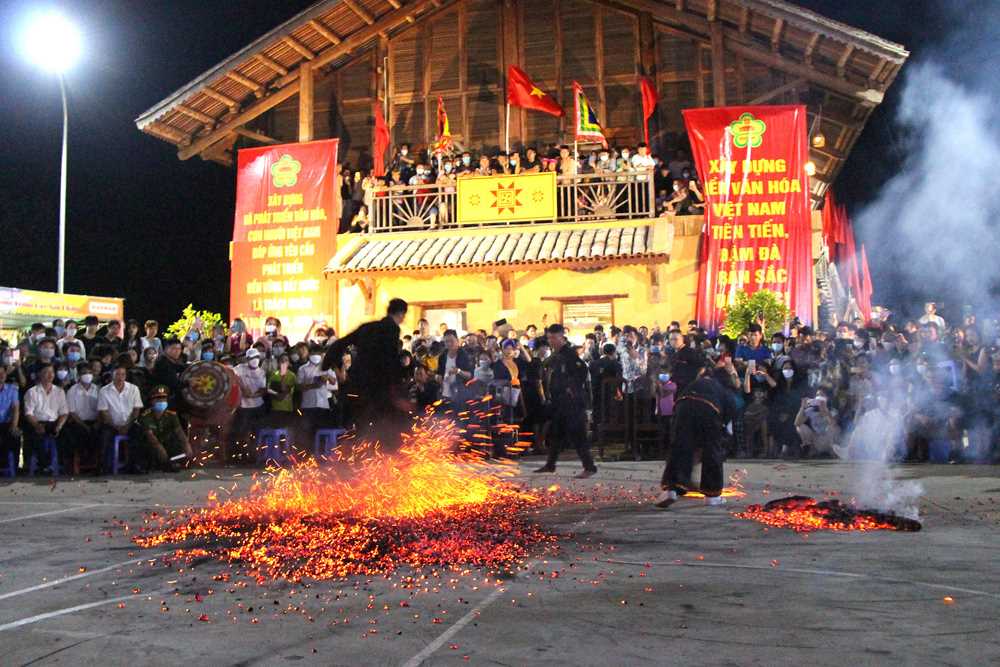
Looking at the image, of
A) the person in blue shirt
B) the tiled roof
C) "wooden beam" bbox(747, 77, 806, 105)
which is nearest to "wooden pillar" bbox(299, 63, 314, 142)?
the tiled roof

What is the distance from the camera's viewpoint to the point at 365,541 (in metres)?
6.55

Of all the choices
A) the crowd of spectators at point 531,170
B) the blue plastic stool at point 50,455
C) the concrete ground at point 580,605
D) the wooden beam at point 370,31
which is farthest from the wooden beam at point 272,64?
the concrete ground at point 580,605

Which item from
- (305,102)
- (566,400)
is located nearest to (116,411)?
(566,400)

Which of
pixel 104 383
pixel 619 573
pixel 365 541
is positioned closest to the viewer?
pixel 619 573

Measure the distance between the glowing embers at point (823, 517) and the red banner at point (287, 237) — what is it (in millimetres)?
14306

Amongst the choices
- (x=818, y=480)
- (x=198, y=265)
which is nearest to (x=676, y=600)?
(x=818, y=480)

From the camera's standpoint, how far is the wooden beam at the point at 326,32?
2164 centimetres

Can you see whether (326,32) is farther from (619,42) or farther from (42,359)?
(42,359)

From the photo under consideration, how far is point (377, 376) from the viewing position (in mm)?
8047

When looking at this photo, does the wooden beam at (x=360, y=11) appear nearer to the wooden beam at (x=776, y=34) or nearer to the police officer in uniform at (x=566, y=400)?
the wooden beam at (x=776, y=34)

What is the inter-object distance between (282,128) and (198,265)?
11989 mm

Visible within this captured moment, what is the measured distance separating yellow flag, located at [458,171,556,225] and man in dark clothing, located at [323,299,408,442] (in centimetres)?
1232

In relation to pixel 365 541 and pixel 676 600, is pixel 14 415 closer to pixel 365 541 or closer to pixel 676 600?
Result: pixel 365 541

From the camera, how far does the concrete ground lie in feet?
13.4
